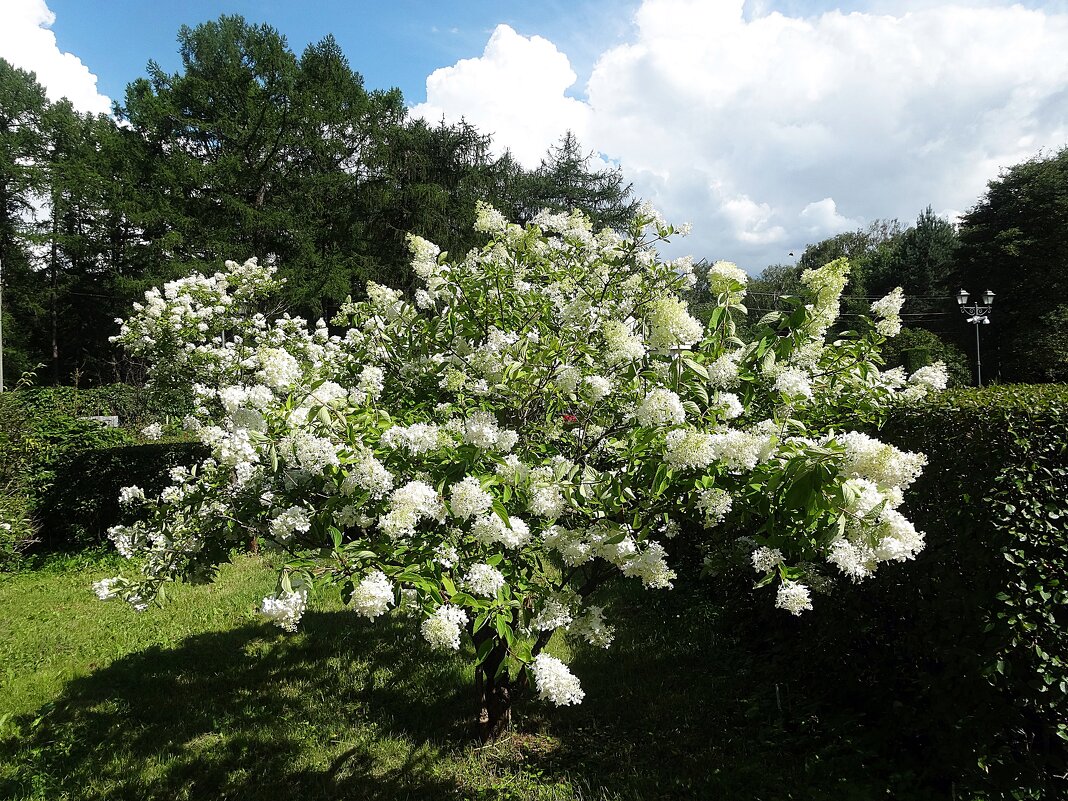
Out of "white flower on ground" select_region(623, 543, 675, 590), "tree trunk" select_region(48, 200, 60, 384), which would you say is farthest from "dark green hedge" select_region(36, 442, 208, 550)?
"tree trunk" select_region(48, 200, 60, 384)

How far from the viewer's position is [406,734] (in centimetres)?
368

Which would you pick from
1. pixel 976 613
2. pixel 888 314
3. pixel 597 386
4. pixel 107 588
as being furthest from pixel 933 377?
pixel 107 588

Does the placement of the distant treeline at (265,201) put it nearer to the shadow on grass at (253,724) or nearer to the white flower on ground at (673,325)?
the shadow on grass at (253,724)

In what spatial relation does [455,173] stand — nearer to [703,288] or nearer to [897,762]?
[703,288]

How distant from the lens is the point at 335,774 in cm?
332

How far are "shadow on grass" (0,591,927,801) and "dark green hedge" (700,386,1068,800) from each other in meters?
0.33

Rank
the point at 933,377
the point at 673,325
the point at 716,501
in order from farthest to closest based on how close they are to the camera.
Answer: the point at 933,377
the point at 673,325
the point at 716,501

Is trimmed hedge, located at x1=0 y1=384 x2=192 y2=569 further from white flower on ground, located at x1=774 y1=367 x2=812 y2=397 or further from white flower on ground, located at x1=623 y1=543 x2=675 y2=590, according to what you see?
white flower on ground, located at x1=774 y1=367 x2=812 y2=397

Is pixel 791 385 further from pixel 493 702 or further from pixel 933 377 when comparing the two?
pixel 493 702

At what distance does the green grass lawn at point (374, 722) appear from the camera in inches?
126

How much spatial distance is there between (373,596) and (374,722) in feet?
7.79

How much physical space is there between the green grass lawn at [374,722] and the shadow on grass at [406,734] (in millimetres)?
12

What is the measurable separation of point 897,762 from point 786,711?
0.68 meters

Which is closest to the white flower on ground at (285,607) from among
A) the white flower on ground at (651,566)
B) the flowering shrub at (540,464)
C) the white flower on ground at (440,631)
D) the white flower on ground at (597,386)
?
the flowering shrub at (540,464)
